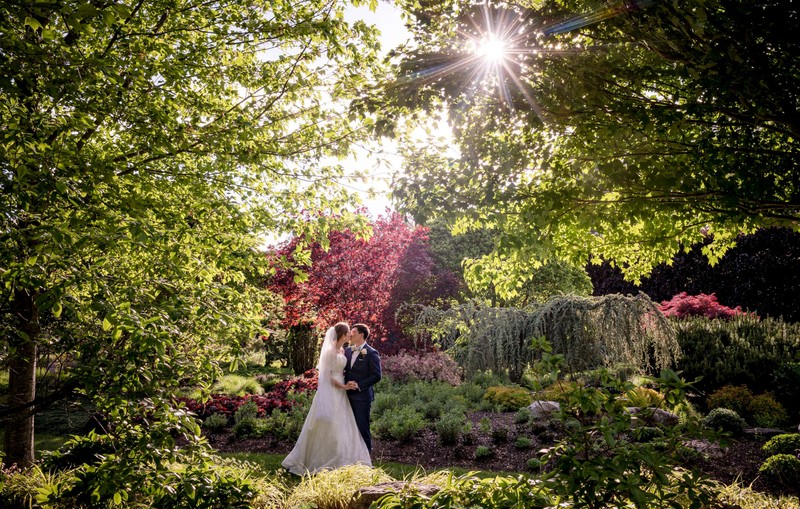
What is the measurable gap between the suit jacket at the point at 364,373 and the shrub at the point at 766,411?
697 cm

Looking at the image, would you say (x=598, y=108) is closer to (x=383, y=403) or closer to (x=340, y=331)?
(x=340, y=331)

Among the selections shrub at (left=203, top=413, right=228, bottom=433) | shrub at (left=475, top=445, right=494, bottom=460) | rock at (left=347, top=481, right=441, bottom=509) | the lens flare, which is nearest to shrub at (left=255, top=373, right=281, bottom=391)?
shrub at (left=203, top=413, right=228, bottom=433)

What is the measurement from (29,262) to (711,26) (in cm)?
455

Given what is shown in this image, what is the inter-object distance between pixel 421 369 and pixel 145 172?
32.9 feet

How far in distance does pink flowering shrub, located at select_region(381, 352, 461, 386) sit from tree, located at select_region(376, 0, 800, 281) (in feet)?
26.7

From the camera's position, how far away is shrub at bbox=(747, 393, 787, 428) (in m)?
8.73

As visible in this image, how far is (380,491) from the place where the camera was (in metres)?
4.22

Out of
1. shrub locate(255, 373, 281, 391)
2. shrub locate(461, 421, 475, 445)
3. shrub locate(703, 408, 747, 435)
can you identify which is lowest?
shrub locate(703, 408, 747, 435)

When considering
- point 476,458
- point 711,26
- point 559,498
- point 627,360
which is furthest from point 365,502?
point 627,360

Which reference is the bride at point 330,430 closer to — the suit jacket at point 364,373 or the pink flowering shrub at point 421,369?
the suit jacket at point 364,373

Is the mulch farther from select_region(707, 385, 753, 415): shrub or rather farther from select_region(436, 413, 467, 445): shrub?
select_region(707, 385, 753, 415): shrub

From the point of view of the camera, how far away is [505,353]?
43.4 feet

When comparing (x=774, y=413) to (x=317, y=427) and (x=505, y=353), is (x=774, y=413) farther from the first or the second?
(x=317, y=427)

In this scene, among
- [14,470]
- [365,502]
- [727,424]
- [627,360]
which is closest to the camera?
[365,502]
